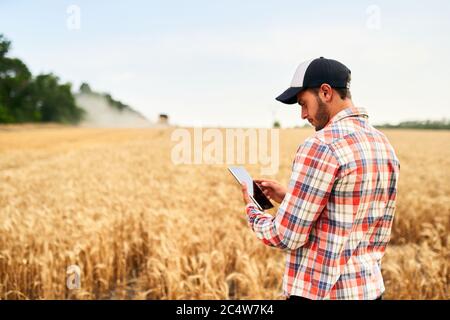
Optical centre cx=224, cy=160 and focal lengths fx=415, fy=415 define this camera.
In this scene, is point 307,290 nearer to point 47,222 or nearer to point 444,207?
point 47,222

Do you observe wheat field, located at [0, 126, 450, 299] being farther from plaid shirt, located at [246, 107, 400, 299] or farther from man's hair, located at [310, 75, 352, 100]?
man's hair, located at [310, 75, 352, 100]

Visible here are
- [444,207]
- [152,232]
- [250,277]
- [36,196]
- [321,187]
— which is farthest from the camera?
[36,196]

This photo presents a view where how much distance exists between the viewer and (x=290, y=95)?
1901mm

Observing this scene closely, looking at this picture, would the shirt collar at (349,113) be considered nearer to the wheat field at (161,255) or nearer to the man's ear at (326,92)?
the man's ear at (326,92)

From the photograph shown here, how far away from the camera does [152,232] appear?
543 cm

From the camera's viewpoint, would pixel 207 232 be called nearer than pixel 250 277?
No

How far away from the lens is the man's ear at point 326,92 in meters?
1.86

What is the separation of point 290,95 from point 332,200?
510 mm

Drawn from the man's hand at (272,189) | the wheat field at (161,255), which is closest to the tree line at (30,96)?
the wheat field at (161,255)

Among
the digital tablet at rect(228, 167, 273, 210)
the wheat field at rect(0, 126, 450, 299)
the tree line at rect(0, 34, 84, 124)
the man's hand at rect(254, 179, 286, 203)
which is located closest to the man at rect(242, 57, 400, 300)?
the digital tablet at rect(228, 167, 273, 210)

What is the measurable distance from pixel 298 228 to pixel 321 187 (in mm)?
204

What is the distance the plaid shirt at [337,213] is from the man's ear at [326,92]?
3.4 inches

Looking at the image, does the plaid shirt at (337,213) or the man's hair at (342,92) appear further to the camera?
the man's hair at (342,92)

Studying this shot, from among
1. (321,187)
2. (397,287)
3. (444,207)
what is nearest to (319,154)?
(321,187)
